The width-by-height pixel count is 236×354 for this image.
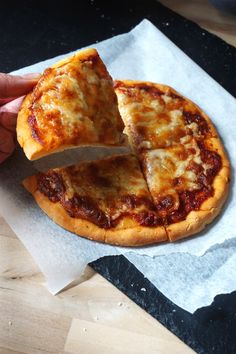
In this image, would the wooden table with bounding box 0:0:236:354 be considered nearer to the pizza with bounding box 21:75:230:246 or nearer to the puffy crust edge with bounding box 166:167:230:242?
the pizza with bounding box 21:75:230:246

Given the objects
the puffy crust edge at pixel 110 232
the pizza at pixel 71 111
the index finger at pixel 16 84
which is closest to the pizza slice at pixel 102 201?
the puffy crust edge at pixel 110 232

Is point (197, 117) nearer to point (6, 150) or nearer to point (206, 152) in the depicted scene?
point (206, 152)

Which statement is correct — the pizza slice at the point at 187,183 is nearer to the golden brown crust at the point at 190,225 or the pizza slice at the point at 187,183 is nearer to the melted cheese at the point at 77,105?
the golden brown crust at the point at 190,225

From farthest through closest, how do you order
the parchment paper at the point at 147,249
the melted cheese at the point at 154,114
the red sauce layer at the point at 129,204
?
the melted cheese at the point at 154,114
the red sauce layer at the point at 129,204
the parchment paper at the point at 147,249

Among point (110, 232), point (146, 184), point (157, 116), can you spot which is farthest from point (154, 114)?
point (110, 232)

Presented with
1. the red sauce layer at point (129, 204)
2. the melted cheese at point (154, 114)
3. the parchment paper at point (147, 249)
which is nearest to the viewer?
the parchment paper at point (147, 249)

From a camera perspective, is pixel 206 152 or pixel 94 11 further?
pixel 94 11

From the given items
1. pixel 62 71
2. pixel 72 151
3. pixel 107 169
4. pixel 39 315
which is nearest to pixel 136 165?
pixel 107 169
